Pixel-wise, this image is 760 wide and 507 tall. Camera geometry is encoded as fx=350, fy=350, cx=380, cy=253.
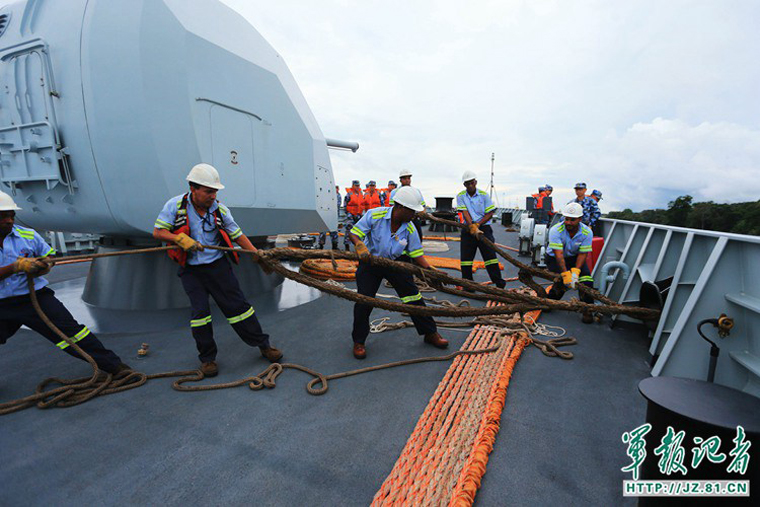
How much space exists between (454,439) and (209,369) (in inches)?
71.8

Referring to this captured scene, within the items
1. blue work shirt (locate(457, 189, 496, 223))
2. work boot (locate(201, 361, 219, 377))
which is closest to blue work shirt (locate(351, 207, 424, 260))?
work boot (locate(201, 361, 219, 377))

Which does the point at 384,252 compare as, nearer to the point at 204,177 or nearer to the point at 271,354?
the point at 271,354

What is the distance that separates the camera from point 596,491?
154 centimetres

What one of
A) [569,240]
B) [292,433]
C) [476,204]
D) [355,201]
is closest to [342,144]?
[355,201]

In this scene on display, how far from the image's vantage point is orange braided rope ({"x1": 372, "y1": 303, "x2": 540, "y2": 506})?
4.92 ft

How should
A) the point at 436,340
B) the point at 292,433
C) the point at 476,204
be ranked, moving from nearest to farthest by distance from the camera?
the point at 292,433, the point at 436,340, the point at 476,204

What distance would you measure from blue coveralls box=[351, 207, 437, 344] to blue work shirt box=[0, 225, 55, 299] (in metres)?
2.18

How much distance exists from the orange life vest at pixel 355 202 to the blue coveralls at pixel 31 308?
6914 mm

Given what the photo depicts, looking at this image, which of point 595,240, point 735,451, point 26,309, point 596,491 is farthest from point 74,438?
point 595,240

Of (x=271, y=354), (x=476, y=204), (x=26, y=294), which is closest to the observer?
(x=26, y=294)

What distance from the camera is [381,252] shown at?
2947mm

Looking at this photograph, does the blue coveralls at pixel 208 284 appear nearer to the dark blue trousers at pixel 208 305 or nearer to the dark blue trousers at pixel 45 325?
the dark blue trousers at pixel 208 305

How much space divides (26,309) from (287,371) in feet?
5.81

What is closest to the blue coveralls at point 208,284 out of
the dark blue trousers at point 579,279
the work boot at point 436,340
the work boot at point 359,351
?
the work boot at point 359,351
